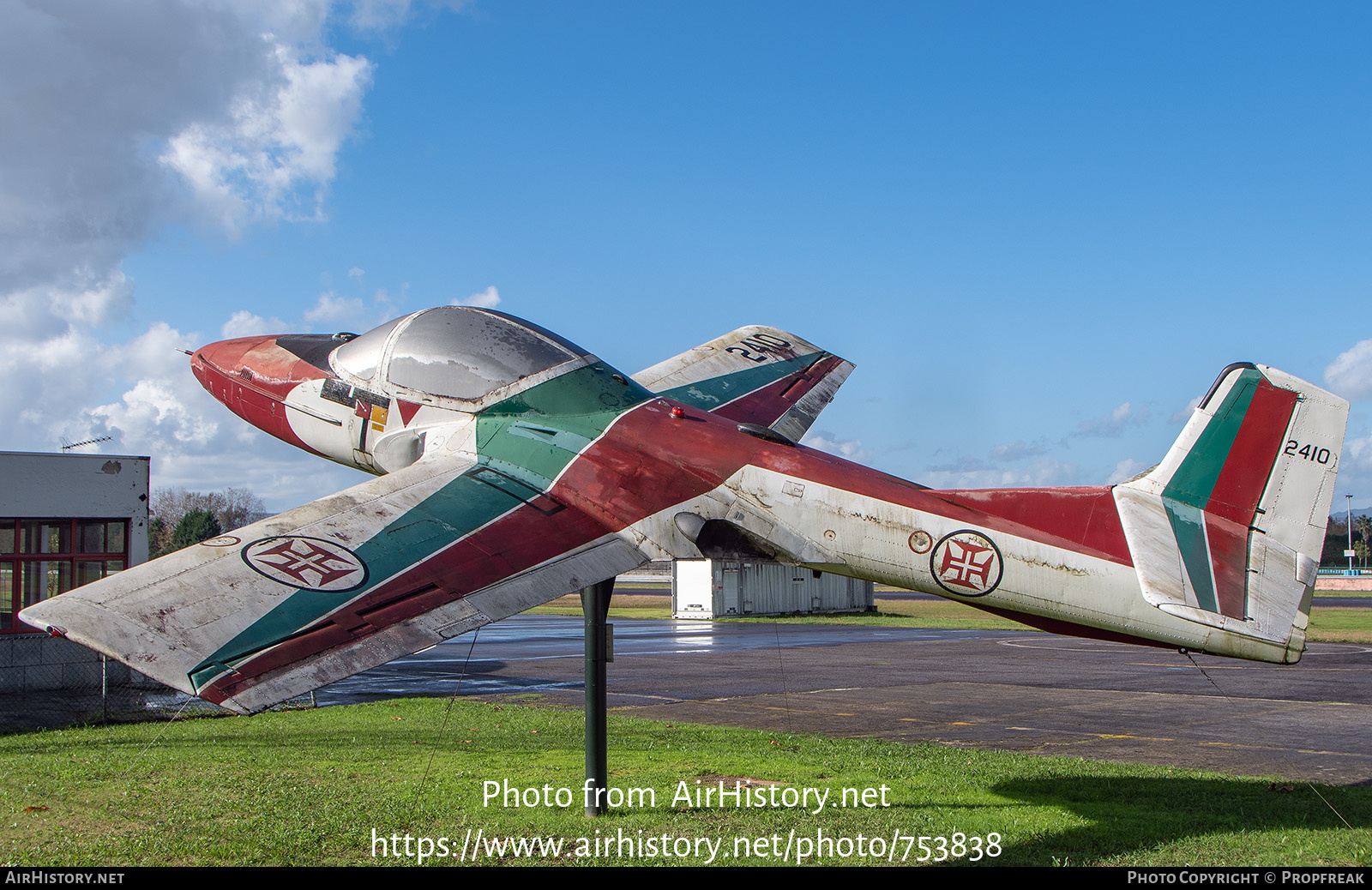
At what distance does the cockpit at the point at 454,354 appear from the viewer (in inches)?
348

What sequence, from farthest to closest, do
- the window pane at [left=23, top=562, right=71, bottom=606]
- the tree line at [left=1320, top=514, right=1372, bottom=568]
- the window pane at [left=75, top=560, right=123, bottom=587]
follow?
the tree line at [left=1320, top=514, right=1372, bottom=568]
the window pane at [left=75, top=560, right=123, bottom=587]
the window pane at [left=23, top=562, right=71, bottom=606]

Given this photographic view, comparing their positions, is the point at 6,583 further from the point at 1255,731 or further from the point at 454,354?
the point at 1255,731

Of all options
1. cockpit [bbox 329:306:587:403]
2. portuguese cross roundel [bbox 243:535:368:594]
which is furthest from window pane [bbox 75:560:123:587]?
portuguese cross roundel [bbox 243:535:368:594]

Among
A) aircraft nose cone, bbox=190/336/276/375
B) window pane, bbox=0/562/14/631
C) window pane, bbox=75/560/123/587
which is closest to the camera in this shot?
aircraft nose cone, bbox=190/336/276/375

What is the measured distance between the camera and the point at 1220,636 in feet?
23.9

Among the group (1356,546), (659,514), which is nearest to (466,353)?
(659,514)

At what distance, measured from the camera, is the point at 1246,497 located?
26.7ft

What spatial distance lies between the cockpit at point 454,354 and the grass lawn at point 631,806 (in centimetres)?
416

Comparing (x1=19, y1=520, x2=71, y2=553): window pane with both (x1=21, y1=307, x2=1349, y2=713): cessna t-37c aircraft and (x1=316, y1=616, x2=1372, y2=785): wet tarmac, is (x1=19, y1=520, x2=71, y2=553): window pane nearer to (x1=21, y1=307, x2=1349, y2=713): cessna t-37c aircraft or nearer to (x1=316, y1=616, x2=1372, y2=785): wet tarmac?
(x1=316, y1=616, x2=1372, y2=785): wet tarmac

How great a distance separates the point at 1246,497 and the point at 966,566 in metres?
2.70

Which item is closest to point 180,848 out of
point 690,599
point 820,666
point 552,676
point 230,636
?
point 230,636

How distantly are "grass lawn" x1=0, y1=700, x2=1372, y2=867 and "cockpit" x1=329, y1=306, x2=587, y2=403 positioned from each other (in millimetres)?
4160

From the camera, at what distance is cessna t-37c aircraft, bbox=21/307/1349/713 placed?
651cm
